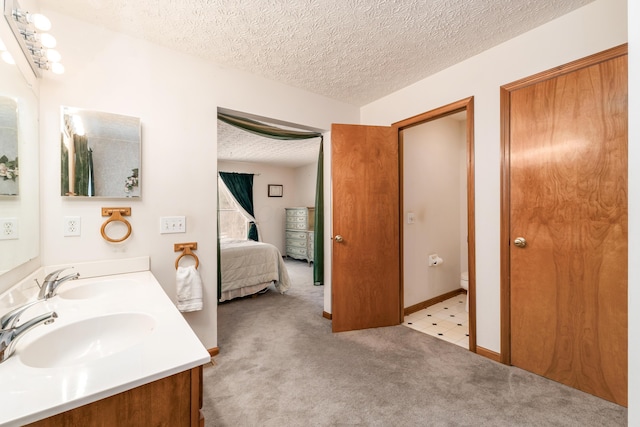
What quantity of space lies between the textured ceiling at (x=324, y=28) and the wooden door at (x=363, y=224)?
0.63 m

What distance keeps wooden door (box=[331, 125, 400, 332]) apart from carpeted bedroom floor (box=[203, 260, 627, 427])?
0.25 meters

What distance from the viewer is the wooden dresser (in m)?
6.31

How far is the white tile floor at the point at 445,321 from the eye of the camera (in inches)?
99.3

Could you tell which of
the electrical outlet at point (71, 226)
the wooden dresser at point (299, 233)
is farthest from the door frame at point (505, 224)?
the wooden dresser at point (299, 233)

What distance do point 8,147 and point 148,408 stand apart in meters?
1.24

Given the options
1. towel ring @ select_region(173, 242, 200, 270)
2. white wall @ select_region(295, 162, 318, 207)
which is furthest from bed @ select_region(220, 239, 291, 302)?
white wall @ select_region(295, 162, 318, 207)

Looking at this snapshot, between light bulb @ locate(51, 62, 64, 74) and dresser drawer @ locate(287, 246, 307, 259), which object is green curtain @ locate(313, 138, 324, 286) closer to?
light bulb @ locate(51, 62, 64, 74)

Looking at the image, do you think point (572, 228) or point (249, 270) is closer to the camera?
point (572, 228)

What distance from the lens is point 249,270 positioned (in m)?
3.79

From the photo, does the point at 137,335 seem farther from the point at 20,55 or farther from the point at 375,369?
the point at 375,369

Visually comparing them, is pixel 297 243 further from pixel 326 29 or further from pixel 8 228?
pixel 8 228

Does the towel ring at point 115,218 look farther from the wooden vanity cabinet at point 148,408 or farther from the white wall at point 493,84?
the white wall at point 493,84

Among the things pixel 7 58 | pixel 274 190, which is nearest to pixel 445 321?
pixel 7 58

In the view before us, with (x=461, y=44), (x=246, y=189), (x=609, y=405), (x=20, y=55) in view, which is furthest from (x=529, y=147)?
(x=246, y=189)
